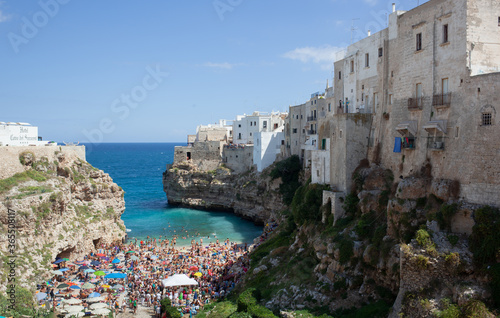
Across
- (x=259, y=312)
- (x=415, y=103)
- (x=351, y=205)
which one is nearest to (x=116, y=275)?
(x=259, y=312)

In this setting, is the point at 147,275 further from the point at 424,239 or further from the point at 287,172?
the point at 287,172

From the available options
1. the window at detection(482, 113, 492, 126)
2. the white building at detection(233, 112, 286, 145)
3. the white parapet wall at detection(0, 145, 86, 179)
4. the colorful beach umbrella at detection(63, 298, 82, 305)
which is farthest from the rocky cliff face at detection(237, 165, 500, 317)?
the white building at detection(233, 112, 286, 145)

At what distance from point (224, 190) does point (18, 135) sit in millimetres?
28691

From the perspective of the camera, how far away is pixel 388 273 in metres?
20.1

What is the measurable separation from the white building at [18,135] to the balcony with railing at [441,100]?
3459cm

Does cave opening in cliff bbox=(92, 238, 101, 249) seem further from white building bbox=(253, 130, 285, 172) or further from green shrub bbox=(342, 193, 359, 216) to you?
white building bbox=(253, 130, 285, 172)

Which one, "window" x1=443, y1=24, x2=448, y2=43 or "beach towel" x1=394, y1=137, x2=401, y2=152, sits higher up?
"window" x1=443, y1=24, x2=448, y2=43

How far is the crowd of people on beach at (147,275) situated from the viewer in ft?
89.7

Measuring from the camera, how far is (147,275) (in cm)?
3250

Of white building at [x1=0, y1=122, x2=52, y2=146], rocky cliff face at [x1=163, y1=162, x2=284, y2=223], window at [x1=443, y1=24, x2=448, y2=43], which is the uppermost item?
window at [x1=443, y1=24, x2=448, y2=43]

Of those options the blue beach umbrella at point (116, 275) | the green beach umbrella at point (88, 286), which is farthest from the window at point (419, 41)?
the green beach umbrella at point (88, 286)

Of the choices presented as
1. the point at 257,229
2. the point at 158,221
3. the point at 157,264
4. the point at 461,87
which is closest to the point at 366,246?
the point at 461,87

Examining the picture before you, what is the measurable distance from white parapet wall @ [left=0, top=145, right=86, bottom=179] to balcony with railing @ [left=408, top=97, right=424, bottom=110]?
29110 millimetres

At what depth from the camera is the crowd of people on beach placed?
27344mm
